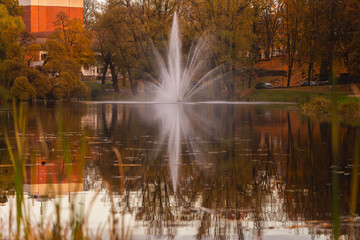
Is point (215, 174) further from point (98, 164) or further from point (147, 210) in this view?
point (147, 210)

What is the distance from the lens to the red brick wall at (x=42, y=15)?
108312mm

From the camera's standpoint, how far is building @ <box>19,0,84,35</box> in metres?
108

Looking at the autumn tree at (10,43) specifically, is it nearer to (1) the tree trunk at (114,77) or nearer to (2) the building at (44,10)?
(1) the tree trunk at (114,77)

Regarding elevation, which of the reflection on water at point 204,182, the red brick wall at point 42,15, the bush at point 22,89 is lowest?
the reflection on water at point 204,182

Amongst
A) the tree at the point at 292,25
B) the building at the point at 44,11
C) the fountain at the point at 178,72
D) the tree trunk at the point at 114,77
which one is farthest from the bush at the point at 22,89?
the building at the point at 44,11

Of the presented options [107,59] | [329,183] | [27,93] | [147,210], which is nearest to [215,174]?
[329,183]

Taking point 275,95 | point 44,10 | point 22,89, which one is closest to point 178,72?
point 275,95

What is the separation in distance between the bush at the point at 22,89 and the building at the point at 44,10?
54.0 meters

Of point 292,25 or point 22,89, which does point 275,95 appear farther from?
point 22,89

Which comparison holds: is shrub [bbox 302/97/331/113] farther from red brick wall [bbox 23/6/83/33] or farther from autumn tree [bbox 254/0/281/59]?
red brick wall [bbox 23/6/83/33]

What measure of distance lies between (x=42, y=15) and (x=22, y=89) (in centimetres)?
5708

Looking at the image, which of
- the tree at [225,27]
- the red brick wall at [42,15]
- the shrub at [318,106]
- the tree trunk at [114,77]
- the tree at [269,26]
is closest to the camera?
the shrub at [318,106]

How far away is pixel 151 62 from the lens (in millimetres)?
69250

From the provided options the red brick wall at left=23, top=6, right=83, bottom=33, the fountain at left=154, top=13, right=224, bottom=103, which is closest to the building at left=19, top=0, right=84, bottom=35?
the red brick wall at left=23, top=6, right=83, bottom=33
